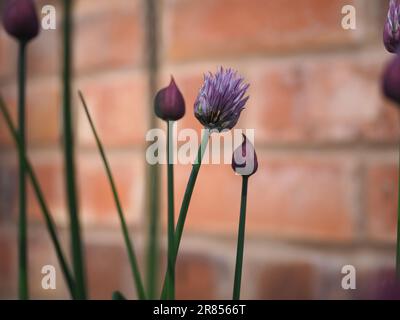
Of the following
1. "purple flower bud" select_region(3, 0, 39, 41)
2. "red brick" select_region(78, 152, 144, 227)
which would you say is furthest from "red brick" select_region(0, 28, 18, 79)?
"purple flower bud" select_region(3, 0, 39, 41)

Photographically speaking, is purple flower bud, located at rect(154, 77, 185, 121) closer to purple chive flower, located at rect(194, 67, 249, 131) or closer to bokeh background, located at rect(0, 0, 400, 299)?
purple chive flower, located at rect(194, 67, 249, 131)

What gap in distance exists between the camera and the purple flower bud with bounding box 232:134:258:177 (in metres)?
0.16

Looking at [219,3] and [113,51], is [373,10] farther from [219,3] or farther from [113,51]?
[113,51]

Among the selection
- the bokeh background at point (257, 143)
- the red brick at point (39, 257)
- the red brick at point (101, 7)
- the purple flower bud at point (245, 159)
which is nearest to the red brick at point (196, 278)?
the bokeh background at point (257, 143)

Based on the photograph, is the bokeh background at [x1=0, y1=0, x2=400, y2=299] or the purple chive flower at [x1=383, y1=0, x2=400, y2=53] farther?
the bokeh background at [x1=0, y1=0, x2=400, y2=299]

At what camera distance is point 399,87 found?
0.13 meters

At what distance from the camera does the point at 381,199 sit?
42 cm

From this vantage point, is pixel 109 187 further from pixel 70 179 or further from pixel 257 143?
pixel 70 179

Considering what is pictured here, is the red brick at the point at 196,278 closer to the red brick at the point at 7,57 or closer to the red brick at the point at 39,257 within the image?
the red brick at the point at 39,257

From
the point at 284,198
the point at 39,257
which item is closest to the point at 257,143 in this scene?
the point at 284,198

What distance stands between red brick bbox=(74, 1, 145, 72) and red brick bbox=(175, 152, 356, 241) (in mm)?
126

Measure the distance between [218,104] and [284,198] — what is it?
323 mm

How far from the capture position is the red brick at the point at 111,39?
0.54m

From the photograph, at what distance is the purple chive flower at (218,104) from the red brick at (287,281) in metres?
0.33
